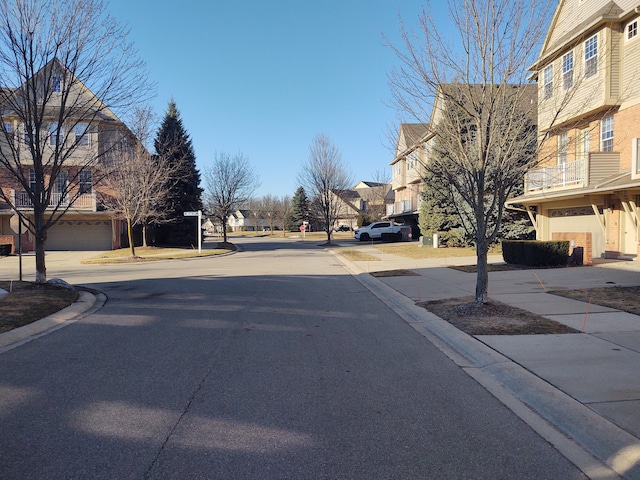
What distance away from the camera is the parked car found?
46562 mm

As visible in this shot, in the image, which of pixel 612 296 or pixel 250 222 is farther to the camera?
pixel 250 222

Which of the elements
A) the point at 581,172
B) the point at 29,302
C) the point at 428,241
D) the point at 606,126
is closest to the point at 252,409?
the point at 29,302

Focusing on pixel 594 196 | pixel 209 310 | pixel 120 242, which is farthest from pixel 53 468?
pixel 120 242

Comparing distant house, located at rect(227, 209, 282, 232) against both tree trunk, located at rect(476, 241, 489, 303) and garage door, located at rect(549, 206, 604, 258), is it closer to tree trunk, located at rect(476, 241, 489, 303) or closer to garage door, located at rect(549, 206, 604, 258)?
garage door, located at rect(549, 206, 604, 258)

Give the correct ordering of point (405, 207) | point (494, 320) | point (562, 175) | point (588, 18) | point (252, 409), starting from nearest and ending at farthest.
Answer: point (252, 409) → point (494, 320) → point (588, 18) → point (562, 175) → point (405, 207)

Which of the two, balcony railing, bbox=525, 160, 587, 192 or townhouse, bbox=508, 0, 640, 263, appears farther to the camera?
balcony railing, bbox=525, 160, 587, 192

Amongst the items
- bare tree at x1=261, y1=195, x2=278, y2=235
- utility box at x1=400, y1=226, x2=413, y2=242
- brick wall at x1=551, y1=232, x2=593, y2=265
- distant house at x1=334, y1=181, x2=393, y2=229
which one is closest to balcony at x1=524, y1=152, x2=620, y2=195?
brick wall at x1=551, y1=232, x2=593, y2=265

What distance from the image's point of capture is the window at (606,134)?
1898 cm

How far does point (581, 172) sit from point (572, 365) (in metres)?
15.5

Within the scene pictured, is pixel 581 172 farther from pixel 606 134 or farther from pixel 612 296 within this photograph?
pixel 612 296

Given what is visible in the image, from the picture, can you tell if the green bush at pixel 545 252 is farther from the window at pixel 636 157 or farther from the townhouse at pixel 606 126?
the window at pixel 636 157

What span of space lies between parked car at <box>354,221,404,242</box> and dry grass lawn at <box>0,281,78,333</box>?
3615 cm

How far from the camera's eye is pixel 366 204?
94.9 m

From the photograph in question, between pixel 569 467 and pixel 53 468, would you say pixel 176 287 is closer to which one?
pixel 53 468
